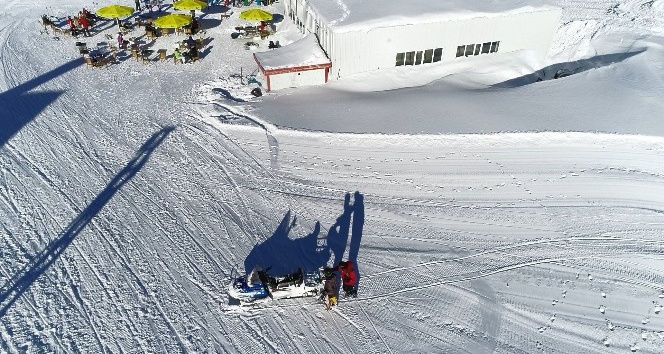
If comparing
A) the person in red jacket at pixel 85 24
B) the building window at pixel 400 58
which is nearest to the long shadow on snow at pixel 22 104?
the person in red jacket at pixel 85 24

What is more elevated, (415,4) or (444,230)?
(415,4)

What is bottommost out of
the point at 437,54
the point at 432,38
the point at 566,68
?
the point at 566,68

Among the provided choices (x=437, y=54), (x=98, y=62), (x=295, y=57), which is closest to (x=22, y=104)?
(x=98, y=62)

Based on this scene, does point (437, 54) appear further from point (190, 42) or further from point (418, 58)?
point (190, 42)

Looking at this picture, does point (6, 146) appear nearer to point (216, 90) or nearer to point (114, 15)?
point (216, 90)

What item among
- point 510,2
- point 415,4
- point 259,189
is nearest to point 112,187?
point 259,189

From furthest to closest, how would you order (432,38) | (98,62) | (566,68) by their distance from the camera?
1. (566,68)
2. (98,62)
3. (432,38)
